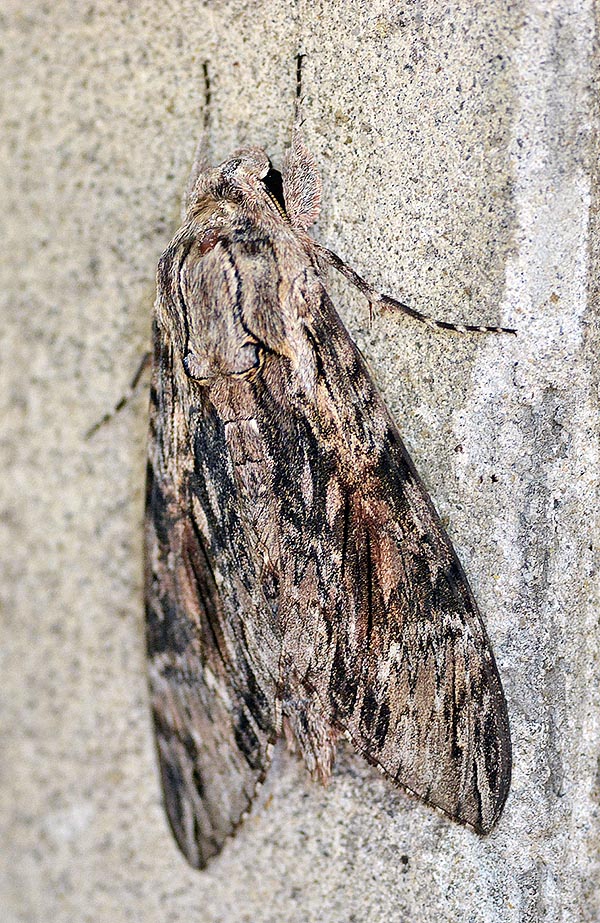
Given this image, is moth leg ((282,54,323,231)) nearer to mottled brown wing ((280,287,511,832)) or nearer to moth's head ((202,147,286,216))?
moth's head ((202,147,286,216))

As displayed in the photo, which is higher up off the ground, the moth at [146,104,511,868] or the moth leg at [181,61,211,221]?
the moth leg at [181,61,211,221]

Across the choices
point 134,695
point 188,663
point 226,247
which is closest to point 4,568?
point 134,695

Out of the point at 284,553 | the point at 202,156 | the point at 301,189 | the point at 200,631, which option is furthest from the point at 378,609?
the point at 202,156

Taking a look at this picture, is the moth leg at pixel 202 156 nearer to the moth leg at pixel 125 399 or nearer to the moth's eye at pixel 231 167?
the moth's eye at pixel 231 167

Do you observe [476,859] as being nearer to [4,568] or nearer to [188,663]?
[188,663]

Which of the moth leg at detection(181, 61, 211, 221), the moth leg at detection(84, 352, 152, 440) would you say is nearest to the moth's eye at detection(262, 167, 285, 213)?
the moth leg at detection(181, 61, 211, 221)

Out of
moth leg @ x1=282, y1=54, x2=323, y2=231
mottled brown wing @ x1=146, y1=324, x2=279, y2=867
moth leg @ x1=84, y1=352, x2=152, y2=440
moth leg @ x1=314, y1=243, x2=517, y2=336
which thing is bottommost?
mottled brown wing @ x1=146, y1=324, x2=279, y2=867
